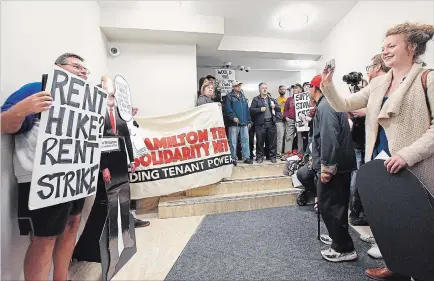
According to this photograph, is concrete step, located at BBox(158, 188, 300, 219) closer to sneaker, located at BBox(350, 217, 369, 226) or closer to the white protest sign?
sneaker, located at BBox(350, 217, 369, 226)

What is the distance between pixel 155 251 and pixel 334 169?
1.62 metres

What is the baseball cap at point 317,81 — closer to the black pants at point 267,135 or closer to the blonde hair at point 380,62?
the blonde hair at point 380,62

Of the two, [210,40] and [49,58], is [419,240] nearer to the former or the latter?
[49,58]

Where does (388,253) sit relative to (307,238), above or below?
above

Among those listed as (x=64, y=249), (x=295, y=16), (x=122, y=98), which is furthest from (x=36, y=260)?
(x=295, y=16)

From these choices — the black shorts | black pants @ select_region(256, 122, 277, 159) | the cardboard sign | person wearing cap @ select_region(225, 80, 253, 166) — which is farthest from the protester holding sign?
black pants @ select_region(256, 122, 277, 159)

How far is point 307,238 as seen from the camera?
6.59ft

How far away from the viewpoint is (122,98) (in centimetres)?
165

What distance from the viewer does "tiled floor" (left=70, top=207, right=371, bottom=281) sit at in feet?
5.15

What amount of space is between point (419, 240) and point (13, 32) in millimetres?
2280

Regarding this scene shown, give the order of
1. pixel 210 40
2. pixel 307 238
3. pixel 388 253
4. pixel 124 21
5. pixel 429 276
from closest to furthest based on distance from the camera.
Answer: pixel 429 276 < pixel 388 253 < pixel 307 238 < pixel 124 21 < pixel 210 40

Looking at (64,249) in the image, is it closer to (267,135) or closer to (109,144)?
(109,144)

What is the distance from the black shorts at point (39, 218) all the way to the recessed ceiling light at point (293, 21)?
4097 millimetres

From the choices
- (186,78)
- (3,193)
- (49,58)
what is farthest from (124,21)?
(3,193)
